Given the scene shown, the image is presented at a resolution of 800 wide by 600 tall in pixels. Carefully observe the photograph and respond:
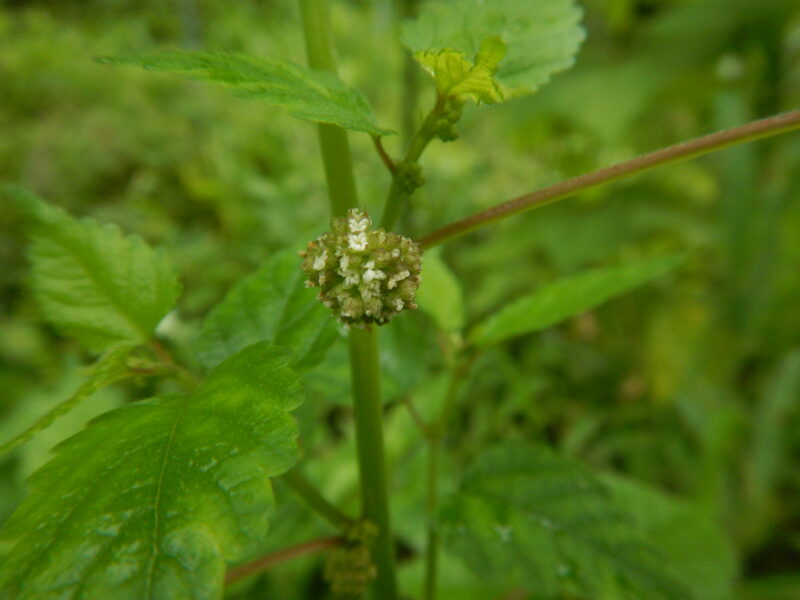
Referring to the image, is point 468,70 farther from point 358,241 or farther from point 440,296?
point 440,296

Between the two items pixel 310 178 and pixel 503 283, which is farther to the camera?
pixel 310 178

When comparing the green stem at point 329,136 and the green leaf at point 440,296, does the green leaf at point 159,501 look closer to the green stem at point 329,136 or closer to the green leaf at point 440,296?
the green stem at point 329,136

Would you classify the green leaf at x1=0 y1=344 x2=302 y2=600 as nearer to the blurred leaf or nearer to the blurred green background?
the blurred green background

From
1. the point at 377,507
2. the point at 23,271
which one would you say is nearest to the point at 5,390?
the point at 23,271

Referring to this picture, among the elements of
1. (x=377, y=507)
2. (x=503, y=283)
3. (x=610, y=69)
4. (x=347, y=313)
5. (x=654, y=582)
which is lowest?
(x=654, y=582)

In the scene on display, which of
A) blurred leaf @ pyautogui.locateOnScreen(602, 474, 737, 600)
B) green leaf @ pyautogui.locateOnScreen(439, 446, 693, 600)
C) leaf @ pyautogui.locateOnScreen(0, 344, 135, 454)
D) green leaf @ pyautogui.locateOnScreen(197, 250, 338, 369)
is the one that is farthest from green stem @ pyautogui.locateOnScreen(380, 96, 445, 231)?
blurred leaf @ pyautogui.locateOnScreen(602, 474, 737, 600)

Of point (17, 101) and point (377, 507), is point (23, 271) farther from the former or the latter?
point (377, 507)

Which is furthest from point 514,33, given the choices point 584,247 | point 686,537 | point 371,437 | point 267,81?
point 584,247
